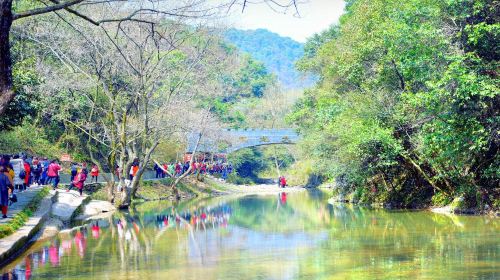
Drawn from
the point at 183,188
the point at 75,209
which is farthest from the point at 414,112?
the point at 183,188

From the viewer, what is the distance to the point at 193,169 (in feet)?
193

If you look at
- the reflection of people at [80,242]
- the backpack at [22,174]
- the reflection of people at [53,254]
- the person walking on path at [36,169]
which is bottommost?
the reflection of people at [53,254]

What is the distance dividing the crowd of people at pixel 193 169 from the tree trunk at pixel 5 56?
3620 centimetres

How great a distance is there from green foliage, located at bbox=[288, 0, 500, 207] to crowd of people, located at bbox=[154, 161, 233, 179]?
14615mm

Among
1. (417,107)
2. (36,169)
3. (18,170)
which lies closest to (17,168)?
(18,170)

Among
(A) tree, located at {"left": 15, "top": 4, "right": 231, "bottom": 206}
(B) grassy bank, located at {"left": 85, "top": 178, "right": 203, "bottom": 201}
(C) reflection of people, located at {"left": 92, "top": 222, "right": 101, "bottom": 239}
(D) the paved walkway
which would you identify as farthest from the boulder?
(B) grassy bank, located at {"left": 85, "top": 178, "right": 203, "bottom": 201}

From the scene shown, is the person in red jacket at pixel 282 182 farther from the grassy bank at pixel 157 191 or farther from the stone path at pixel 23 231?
the stone path at pixel 23 231

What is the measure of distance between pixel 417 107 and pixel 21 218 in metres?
16.2

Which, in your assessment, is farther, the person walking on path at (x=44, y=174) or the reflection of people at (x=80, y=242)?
the person walking on path at (x=44, y=174)

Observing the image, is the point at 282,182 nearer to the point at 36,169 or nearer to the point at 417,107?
the point at 36,169

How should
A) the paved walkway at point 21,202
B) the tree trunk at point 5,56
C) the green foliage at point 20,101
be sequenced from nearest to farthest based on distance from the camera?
1. the tree trunk at point 5,56
2. the paved walkway at point 21,202
3. the green foliage at point 20,101

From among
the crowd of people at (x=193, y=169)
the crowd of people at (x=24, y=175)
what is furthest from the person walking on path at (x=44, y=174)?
the crowd of people at (x=193, y=169)

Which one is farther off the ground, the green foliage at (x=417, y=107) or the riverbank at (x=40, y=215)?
the green foliage at (x=417, y=107)

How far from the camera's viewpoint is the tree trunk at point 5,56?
35.8 ft
